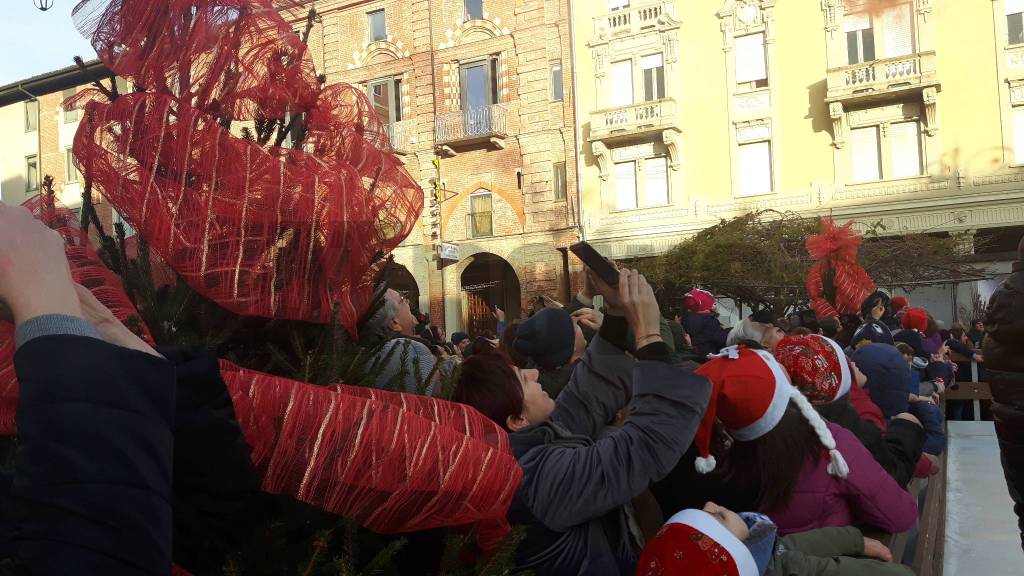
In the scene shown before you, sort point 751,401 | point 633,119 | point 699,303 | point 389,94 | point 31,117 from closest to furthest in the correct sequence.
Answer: point 751,401, point 699,303, point 633,119, point 389,94, point 31,117

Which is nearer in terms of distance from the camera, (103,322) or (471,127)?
(103,322)

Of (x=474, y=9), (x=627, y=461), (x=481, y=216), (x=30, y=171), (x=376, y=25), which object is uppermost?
(x=376, y=25)

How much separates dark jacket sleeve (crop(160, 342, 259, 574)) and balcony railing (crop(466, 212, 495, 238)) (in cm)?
2176

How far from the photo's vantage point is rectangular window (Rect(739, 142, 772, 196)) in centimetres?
1956

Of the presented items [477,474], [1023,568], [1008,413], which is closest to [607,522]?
[477,474]

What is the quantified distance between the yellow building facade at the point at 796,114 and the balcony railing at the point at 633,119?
0.12ft

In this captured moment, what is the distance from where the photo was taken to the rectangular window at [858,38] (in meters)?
18.5

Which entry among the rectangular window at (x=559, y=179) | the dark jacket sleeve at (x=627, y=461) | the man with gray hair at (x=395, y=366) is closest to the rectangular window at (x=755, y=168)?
the rectangular window at (x=559, y=179)

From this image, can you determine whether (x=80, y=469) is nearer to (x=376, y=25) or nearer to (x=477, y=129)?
(x=477, y=129)

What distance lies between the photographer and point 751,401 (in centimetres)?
241

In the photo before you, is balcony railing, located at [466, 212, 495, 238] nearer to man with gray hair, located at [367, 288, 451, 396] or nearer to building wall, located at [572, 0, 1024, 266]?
building wall, located at [572, 0, 1024, 266]

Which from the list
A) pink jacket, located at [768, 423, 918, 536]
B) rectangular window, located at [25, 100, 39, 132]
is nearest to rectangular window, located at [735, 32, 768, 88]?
pink jacket, located at [768, 423, 918, 536]

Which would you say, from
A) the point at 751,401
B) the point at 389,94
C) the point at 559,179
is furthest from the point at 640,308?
the point at 389,94

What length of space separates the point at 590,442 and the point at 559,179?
20186 millimetres
